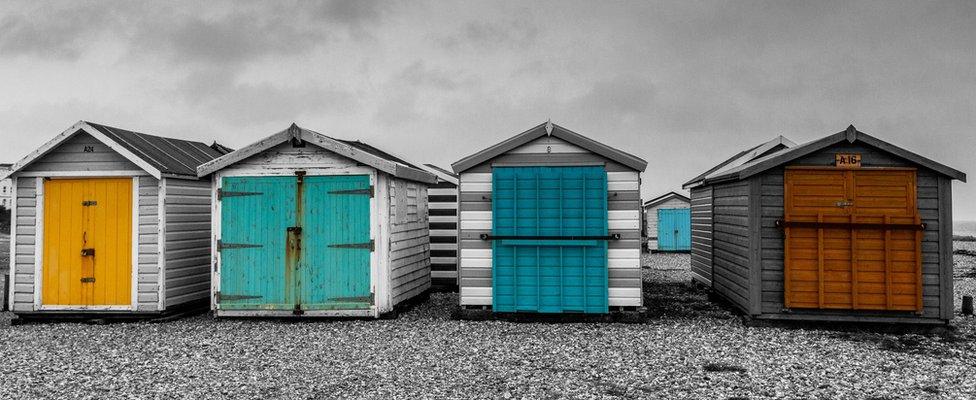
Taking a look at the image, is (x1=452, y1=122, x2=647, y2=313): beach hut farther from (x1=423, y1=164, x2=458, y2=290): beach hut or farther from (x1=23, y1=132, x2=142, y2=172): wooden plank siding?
(x1=23, y1=132, x2=142, y2=172): wooden plank siding

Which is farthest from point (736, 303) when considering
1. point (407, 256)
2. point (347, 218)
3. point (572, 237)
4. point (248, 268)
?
point (248, 268)

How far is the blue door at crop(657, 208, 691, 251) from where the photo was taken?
29281 millimetres

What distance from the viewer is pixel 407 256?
1202 cm

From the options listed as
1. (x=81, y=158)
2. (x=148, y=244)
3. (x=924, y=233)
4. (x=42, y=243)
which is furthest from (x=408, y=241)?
(x=924, y=233)

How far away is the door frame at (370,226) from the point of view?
10.8 m

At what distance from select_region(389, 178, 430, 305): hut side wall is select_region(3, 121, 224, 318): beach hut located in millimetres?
3490

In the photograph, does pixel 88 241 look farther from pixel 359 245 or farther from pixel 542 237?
pixel 542 237

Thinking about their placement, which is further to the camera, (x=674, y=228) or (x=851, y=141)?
(x=674, y=228)

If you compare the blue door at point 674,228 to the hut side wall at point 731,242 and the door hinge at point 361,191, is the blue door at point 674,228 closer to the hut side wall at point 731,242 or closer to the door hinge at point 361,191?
the hut side wall at point 731,242

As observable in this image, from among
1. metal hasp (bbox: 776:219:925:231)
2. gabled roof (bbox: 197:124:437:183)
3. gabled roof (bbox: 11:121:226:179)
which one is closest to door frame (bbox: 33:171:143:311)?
gabled roof (bbox: 11:121:226:179)

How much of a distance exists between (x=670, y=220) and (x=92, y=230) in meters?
22.8

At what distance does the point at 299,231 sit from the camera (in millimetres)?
10844

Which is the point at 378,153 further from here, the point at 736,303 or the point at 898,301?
the point at 898,301

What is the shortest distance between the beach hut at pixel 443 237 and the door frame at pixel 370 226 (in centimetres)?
410
